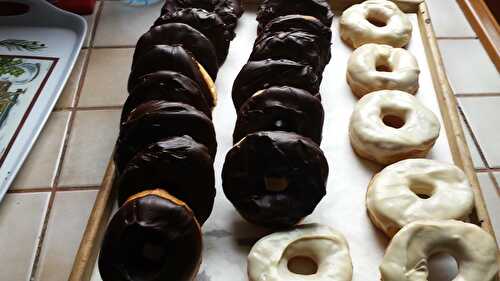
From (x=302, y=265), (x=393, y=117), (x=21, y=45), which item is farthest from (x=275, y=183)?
(x=21, y=45)

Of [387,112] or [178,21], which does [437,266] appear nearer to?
[387,112]

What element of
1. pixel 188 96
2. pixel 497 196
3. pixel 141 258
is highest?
pixel 188 96

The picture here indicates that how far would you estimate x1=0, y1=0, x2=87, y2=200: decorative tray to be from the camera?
1262mm

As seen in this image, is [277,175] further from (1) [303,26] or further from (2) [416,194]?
(1) [303,26]

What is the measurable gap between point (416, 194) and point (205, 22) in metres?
0.66

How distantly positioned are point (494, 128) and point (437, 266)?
0.51 m

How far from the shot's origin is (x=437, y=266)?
0.95 meters

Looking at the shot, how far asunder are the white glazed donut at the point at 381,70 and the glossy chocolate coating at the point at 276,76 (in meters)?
0.17

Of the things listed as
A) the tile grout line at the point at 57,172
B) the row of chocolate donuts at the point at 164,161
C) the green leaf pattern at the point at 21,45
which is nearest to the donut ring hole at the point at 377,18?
the row of chocolate donuts at the point at 164,161

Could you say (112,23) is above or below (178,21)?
below

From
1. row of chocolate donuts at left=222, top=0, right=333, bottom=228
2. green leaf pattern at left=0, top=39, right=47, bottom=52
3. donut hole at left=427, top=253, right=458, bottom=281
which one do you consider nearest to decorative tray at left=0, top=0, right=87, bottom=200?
green leaf pattern at left=0, top=39, right=47, bottom=52

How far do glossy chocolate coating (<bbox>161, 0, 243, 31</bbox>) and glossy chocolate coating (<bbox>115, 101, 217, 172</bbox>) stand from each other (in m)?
0.49

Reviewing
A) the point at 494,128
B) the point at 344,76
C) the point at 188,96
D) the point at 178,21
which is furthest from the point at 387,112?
the point at 178,21

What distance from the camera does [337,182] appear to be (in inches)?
44.1
